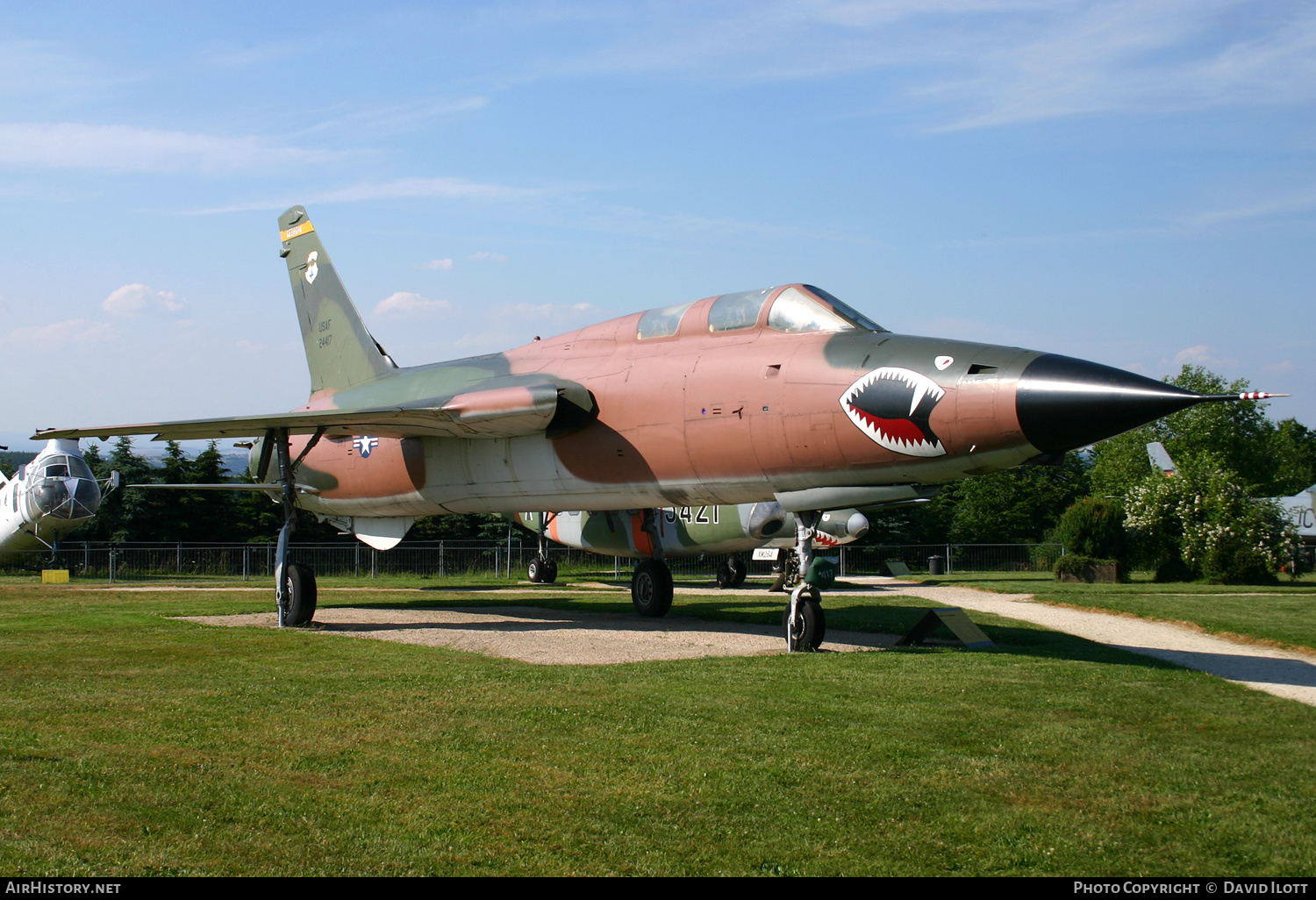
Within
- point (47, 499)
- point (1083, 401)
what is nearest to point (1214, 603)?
point (1083, 401)

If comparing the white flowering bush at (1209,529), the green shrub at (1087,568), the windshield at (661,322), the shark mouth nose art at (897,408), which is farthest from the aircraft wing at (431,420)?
the white flowering bush at (1209,529)

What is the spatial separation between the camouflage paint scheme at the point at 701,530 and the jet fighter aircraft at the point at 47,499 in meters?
15.2

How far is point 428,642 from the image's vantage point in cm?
1242

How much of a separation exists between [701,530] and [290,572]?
36.6ft

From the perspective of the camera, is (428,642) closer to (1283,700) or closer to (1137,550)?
(1283,700)

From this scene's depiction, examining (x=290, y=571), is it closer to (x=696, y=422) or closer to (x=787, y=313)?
(x=696, y=422)

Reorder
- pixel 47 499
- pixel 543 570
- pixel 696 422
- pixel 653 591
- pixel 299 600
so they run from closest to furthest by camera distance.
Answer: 1. pixel 696 422
2. pixel 299 600
3. pixel 653 591
4. pixel 543 570
5. pixel 47 499

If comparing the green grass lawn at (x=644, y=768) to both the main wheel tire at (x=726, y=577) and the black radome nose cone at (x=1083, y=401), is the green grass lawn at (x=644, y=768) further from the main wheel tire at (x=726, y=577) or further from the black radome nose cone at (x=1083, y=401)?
the main wheel tire at (x=726, y=577)

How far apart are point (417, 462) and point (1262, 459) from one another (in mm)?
77767

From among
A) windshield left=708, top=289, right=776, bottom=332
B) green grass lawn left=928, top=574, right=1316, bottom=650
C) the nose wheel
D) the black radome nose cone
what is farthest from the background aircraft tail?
green grass lawn left=928, top=574, right=1316, bottom=650

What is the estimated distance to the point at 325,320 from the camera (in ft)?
60.1

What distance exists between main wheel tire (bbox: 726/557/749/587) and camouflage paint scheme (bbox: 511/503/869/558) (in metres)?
2.31

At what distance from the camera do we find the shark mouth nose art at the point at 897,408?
9.69m

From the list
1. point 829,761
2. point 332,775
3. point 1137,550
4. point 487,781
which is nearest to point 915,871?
point 829,761
